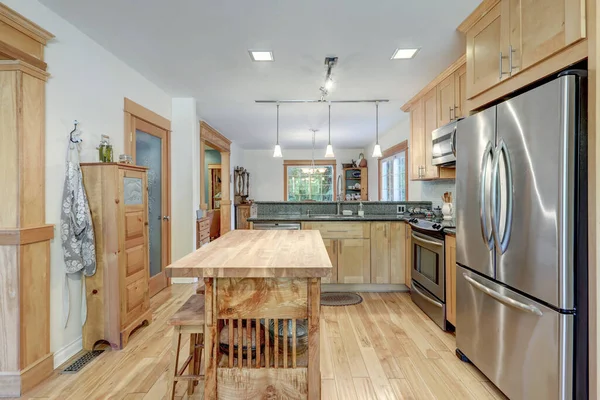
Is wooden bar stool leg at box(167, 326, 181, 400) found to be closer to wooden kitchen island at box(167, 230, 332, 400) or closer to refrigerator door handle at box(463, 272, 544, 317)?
wooden kitchen island at box(167, 230, 332, 400)

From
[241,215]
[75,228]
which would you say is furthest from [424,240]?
[241,215]

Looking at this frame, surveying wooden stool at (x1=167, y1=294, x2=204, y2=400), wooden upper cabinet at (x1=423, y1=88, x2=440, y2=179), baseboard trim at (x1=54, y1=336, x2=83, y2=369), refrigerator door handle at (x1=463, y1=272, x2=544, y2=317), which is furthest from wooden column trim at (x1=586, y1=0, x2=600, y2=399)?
baseboard trim at (x1=54, y1=336, x2=83, y2=369)

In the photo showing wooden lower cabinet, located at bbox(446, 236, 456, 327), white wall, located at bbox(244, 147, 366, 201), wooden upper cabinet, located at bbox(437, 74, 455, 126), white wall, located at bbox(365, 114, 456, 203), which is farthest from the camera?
white wall, located at bbox(244, 147, 366, 201)

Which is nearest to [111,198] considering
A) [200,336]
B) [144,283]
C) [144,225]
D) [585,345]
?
[144,225]

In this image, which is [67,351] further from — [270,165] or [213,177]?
[270,165]

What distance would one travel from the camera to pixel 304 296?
1435 millimetres

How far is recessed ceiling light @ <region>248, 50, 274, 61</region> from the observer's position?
274 centimetres

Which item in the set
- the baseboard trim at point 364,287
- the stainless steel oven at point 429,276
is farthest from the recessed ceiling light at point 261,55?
the baseboard trim at point 364,287

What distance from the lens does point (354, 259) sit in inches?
149

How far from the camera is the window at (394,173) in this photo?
5523 millimetres

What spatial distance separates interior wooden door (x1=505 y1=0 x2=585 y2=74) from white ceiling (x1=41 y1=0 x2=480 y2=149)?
450 millimetres

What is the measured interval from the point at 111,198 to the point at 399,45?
8.68 ft

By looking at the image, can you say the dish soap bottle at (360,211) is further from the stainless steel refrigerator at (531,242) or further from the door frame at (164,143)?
the door frame at (164,143)

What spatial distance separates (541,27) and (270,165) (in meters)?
7.42
